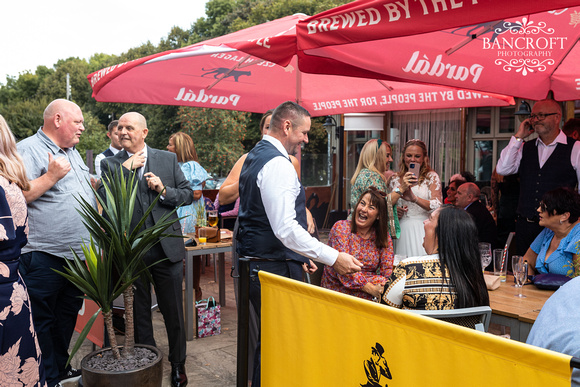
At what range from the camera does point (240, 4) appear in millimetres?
30969

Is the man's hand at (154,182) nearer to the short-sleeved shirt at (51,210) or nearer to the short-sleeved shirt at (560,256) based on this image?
the short-sleeved shirt at (51,210)

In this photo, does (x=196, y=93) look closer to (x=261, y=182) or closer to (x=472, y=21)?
(x=261, y=182)

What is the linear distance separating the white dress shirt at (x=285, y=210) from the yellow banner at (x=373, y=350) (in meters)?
0.59

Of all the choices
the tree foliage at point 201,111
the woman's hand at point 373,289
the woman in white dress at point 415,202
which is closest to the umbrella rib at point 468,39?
the woman in white dress at point 415,202

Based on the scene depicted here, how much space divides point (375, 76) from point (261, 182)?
161cm

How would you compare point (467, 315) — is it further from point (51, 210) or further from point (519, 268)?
point (51, 210)

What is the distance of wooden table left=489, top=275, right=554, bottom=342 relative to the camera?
8.75ft

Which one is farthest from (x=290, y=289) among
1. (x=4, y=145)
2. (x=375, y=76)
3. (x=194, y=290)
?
(x=194, y=290)

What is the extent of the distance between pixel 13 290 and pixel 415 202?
11.5ft

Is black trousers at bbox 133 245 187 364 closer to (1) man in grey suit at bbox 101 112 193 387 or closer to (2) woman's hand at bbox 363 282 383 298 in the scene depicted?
(1) man in grey suit at bbox 101 112 193 387

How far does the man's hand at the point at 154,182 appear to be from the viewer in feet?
11.4

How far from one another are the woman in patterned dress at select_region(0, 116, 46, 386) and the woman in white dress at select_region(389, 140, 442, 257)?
3.29 meters

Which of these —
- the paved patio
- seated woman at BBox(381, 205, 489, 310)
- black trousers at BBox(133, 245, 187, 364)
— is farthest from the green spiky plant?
seated woman at BBox(381, 205, 489, 310)

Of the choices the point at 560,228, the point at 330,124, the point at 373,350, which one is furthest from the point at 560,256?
the point at 330,124
